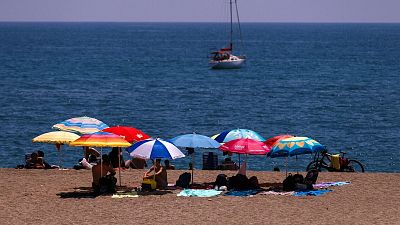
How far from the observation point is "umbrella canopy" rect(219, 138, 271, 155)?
24359 mm

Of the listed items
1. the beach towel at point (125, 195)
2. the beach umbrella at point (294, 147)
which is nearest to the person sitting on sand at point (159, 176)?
the beach towel at point (125, 195)

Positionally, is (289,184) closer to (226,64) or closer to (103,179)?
(103,179)

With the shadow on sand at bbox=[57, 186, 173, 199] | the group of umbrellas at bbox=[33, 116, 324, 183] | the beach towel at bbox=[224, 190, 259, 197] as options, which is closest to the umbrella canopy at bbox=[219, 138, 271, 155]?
the group of umbrellas at bbox=[33, 116, 324, 183]

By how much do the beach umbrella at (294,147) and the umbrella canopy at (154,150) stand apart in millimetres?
2458

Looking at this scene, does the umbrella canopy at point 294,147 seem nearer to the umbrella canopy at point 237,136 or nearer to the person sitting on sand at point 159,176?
the umbrella canopy at point 237,136

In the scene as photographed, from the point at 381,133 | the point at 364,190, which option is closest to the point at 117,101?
the point at 381,133

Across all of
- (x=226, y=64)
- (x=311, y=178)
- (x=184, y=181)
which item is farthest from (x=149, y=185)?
(x=226, y=64)

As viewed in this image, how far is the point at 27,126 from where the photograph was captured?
54.0 m

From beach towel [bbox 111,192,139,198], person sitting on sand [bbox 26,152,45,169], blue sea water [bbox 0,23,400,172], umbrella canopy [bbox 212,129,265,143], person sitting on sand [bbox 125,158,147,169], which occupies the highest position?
Answer: umbrella canopy [bbox 212,129,265,143]

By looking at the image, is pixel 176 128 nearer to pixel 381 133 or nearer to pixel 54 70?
pixel 381 133

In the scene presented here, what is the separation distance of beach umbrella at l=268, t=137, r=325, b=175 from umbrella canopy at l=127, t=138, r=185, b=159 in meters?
2.46

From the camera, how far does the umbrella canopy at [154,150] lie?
23359mm

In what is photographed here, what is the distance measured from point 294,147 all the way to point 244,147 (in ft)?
4.44

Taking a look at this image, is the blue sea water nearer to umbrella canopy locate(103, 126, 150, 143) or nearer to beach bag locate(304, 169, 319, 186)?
umbrella canopy locate(103, 126, 150, 143)
